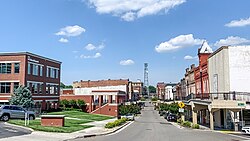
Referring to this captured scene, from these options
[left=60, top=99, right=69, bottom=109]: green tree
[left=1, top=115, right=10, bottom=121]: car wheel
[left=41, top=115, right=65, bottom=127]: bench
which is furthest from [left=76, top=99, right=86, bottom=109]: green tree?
[left=41, top=115, right=65, bottom=127]: bench

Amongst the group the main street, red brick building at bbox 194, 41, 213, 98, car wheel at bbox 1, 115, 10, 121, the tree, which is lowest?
the main street

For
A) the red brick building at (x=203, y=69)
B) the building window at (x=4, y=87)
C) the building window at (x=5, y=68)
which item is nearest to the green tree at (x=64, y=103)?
the building window at (x=4, y=87)

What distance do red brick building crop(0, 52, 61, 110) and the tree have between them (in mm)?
2371

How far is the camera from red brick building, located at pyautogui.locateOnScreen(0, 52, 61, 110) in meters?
51.6

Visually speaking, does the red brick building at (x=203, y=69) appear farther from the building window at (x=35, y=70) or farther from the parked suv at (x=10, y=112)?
the building window at (x=35, y=70)

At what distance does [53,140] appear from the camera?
65.0 feet

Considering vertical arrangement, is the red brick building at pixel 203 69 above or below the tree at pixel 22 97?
above

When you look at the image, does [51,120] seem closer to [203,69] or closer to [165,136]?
[165,136]

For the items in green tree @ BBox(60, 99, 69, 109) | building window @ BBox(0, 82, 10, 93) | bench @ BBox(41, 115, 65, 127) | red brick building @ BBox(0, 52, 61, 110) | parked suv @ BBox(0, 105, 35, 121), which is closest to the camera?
bench @ BBox(41, 115, 65, 127)

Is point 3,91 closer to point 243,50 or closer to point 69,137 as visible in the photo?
point 69,137

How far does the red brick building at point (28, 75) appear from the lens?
169 feet

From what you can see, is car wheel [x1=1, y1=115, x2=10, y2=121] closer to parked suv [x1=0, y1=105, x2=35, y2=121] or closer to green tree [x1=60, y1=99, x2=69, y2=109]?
parked suv [x1=0, y1=105, x2=35, y2=121]

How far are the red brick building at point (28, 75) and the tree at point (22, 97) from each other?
2.37 meters

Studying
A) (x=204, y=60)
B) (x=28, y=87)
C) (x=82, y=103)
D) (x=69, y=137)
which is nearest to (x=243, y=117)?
(x=204, y=60)
